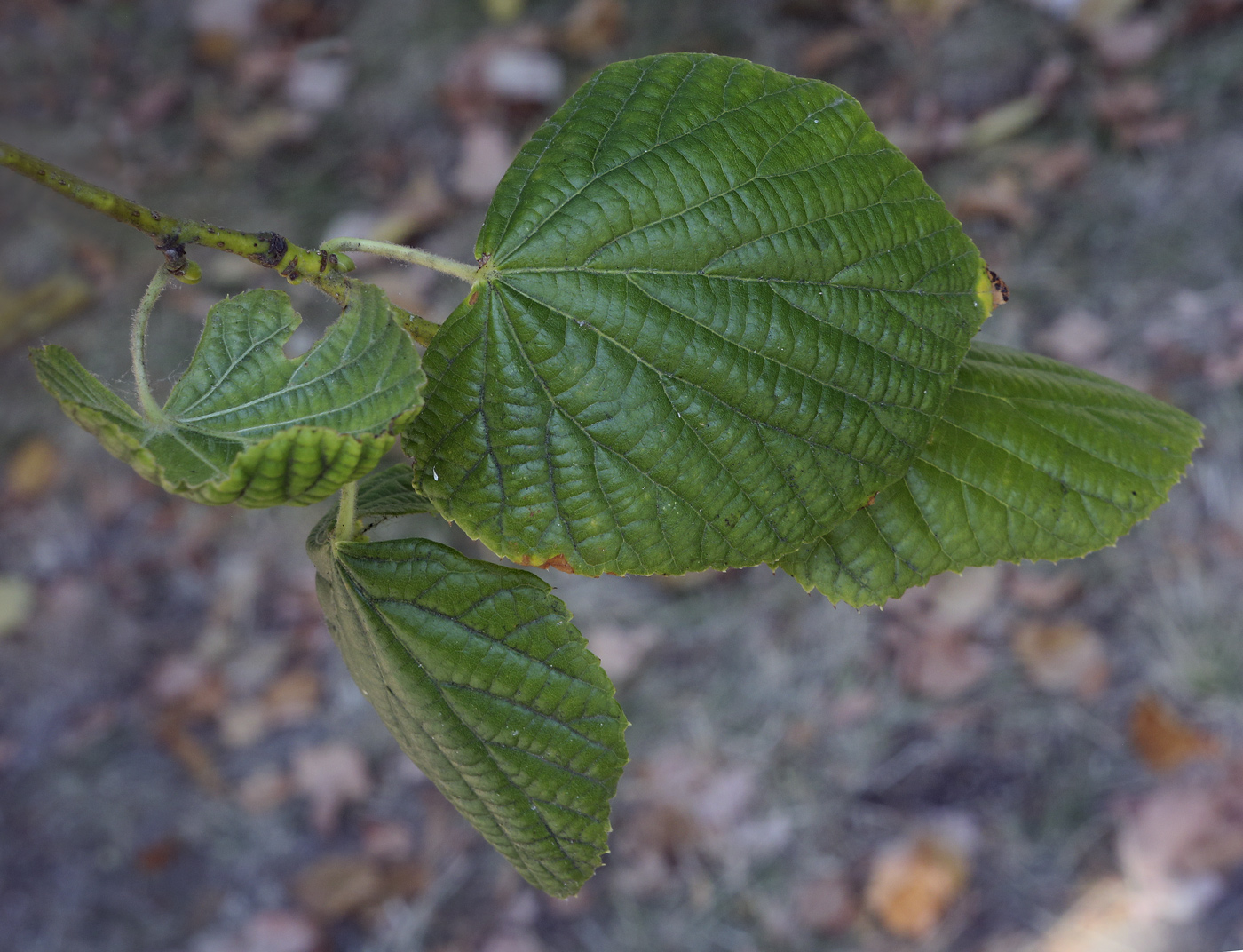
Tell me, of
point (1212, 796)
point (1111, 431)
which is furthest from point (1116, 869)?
point (1111, 431)

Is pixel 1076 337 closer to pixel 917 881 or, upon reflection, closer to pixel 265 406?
pixel 917 881

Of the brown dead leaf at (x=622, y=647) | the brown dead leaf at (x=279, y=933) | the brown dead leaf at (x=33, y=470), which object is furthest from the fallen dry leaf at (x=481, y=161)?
the brown dead leaf at (x=279, y=933)

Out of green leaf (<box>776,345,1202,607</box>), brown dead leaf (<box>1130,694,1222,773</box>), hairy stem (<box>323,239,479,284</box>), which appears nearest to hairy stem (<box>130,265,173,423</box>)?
hairy stem (<box>323,239,479,284</box>)

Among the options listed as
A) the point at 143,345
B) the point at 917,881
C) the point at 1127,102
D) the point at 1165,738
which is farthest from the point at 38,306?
the point at 1165,738

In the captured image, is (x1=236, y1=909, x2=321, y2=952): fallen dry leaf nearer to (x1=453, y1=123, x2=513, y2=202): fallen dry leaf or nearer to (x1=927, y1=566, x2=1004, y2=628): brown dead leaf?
(x1=927, y1=566, x2=1004, y2=628): brown dead leaf

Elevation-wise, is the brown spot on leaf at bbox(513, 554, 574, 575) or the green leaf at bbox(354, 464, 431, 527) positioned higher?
the green leaf at bbox(354, 464, 431, 527)

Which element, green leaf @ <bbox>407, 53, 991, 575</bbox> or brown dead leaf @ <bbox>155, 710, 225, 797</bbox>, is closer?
green leaf @ <bbox>407, 53, 991, 575</bbox>

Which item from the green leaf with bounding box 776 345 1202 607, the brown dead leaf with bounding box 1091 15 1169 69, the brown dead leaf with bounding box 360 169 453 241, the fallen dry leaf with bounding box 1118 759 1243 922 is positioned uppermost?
the brown dead leaf with bounding box 360 169 453 241
